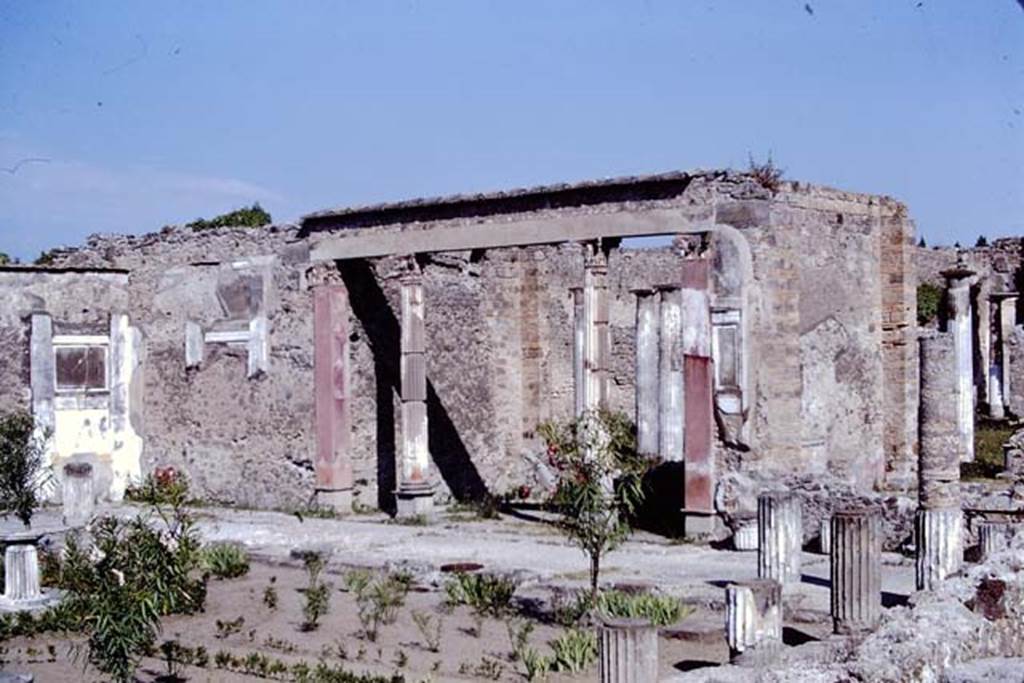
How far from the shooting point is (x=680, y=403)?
17875 mm

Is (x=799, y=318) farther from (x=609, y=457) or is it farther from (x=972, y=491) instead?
(x=609, y=457)

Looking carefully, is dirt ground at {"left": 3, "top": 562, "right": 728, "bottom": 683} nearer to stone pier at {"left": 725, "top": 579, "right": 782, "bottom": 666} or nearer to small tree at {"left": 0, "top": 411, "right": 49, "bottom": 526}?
stone pier at {"left": 725, "top": 579, "right": 782, "bottom": 666}

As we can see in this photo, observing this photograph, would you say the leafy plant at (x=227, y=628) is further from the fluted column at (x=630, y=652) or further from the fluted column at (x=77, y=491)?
the fluted column at (x=77, y=491)

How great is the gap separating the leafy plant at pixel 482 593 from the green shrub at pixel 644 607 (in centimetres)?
96

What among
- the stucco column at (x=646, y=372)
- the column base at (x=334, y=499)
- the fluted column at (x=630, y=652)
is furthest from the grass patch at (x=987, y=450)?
the fluted column at (x=630, y=652)

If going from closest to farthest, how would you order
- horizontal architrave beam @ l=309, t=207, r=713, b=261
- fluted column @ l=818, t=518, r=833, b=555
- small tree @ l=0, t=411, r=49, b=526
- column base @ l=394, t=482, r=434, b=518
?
fluted column @ l=818, t=518, r=833, b=555, small tree @ l=0, t=411, r=49, b=526, horizontal architrave beam @ l=309, t=207, r=713, b=261, column base @ l=394, t=482, r=434, b=518

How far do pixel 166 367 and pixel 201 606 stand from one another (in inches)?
314

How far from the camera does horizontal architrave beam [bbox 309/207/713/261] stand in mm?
14023

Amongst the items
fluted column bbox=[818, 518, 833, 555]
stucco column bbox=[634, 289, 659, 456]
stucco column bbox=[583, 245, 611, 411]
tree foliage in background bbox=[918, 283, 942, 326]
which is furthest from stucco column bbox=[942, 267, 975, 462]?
tree foliage in background bbox=[918, 283, 942, 326]

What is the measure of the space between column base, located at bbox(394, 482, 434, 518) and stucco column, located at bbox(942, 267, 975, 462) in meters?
7.42

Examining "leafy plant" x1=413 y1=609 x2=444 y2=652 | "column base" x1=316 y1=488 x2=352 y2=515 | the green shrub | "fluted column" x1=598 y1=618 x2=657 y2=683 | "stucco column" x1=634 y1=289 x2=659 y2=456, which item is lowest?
"leafy plant" x1=413 y1=609 x2=444 y2=652

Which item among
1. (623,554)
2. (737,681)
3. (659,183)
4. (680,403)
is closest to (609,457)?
(623,554)

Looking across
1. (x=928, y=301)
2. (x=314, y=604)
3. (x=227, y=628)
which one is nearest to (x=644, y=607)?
(x=314, y=604)

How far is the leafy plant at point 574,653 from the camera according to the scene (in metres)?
8.82
